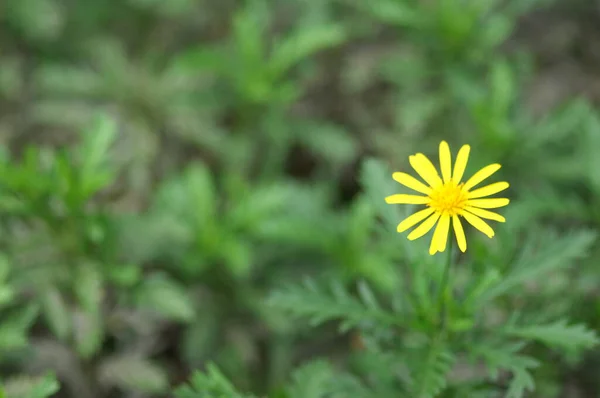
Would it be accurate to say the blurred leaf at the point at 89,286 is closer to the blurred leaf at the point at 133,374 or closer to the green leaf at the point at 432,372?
the blurred leaf at the point at 133,374

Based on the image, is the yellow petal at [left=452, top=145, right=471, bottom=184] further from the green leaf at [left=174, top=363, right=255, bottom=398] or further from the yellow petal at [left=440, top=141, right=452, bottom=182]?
the green leaf at [left=174, top=363, right=255, bottom=398]

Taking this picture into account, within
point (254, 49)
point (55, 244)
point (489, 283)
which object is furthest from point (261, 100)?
point (489, 283)

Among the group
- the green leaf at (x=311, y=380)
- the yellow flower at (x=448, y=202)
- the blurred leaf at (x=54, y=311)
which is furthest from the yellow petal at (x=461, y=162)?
the blurred leaf at (x=54, y=311)

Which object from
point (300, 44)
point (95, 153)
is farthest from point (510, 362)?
point (300, 44)

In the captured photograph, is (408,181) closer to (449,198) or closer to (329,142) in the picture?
(449,198)

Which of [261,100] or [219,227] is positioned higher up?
[261,100]

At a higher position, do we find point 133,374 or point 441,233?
point 133,374

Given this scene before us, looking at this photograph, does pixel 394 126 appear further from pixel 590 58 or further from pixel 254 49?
pixel 590 58

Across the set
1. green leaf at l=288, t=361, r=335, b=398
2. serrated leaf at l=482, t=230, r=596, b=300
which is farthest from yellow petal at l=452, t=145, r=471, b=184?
green leaf at l=288, t=361, r=335, b=398
